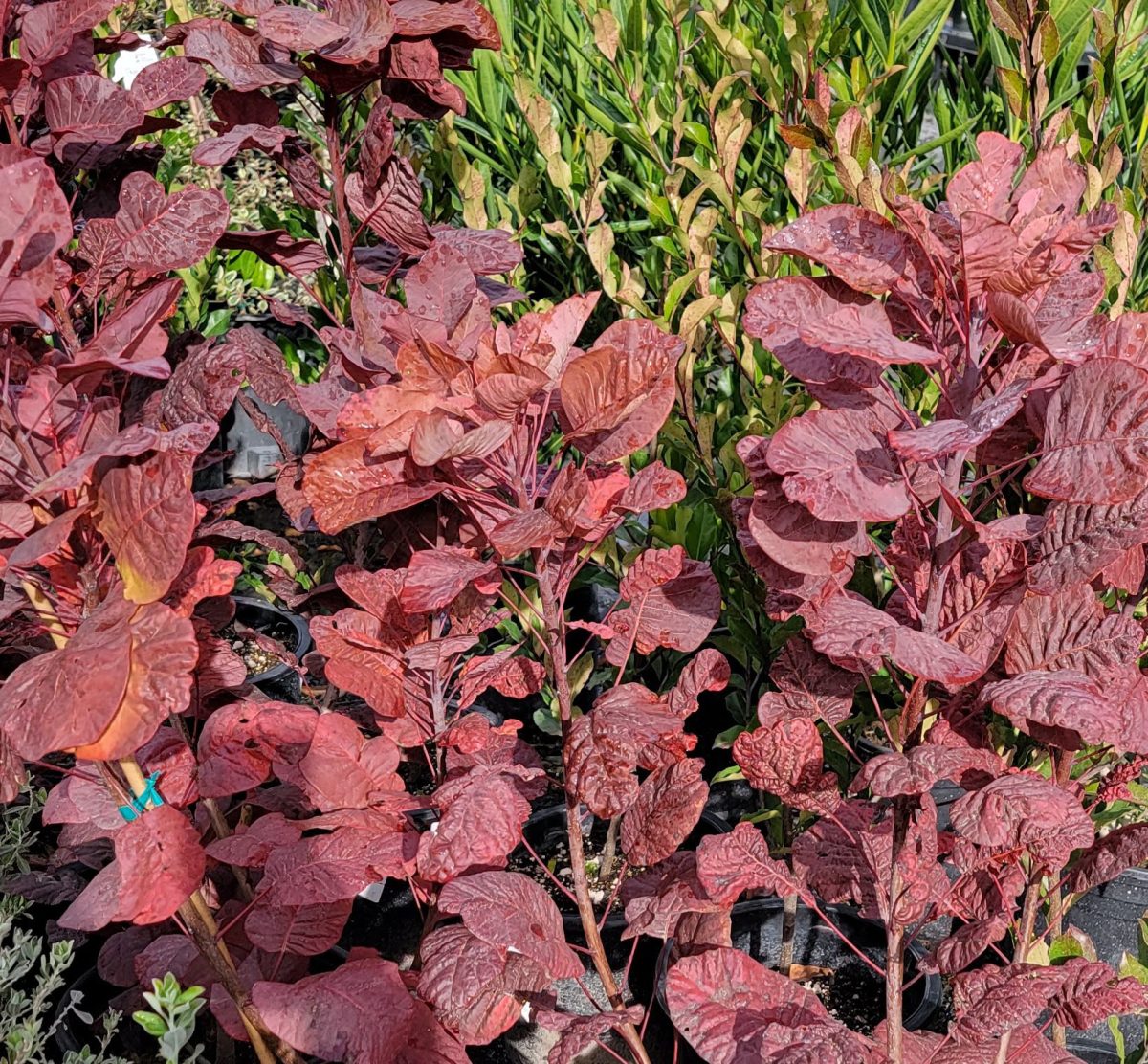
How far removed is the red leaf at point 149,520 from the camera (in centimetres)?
95

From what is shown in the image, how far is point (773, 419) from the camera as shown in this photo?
1700mm

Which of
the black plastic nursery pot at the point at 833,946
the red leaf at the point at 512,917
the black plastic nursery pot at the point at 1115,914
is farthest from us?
the black plastic nursery pot at the point at 1115,914

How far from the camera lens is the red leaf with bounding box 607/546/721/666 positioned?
118cm

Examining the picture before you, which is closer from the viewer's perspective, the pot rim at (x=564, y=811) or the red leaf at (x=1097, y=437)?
the red leaf at (x=1097, y=437)

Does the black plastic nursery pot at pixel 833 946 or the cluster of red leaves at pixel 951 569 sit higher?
the cluster of red leaves at pixel 951 569

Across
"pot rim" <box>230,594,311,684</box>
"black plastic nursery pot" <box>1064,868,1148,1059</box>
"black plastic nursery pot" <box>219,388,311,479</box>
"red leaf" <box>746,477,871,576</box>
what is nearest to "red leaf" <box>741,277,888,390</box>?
"red leaf" <box>746,477,871,576</box>

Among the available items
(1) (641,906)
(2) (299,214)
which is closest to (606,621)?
(1) (641,906)

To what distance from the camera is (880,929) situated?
160 centimetres

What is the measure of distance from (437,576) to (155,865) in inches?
14.7

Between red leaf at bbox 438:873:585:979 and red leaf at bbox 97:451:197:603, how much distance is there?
388 millimetres

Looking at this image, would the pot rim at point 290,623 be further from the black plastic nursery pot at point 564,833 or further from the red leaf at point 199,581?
the red leaf at point 199,581

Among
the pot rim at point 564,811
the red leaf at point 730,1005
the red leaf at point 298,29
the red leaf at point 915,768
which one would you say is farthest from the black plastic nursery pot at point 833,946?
the red leaf at point 298,29

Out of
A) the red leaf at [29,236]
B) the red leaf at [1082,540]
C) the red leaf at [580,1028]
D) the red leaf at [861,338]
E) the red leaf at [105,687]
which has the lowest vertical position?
the red leaf at [580,1028]

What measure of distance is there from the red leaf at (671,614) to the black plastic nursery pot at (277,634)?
1.24 m
